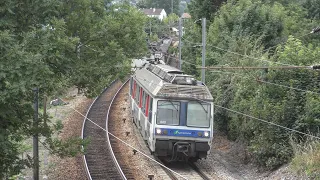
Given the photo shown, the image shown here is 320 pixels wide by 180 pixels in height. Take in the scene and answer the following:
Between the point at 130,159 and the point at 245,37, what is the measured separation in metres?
10.0

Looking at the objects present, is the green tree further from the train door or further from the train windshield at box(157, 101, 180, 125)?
the train windshield at box(157, 101, 180, 125)

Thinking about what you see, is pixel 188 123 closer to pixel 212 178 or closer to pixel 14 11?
pixel 212 178

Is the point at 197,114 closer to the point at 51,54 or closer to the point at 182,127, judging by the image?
the point at 182,127

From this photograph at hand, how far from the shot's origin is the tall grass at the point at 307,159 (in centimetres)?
1323

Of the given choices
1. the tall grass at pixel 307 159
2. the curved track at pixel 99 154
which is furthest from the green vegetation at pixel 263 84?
the curved track at pixel 99 154

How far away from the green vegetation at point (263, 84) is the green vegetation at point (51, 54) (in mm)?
4871

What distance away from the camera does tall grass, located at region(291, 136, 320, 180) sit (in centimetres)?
1323

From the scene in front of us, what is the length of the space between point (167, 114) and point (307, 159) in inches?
206

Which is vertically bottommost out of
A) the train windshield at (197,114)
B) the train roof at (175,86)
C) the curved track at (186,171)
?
the curved track at (186,171)

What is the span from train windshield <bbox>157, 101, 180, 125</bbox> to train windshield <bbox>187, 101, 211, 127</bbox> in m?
0.43

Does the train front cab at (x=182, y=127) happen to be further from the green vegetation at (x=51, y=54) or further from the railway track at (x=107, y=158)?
the green vegetation at (x=51, y=54)

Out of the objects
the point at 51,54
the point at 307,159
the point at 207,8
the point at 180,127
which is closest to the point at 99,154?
the point at 180,127

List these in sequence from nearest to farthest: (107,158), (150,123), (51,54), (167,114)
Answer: (51,54)
(167,114)
(150,123)
(107,158)

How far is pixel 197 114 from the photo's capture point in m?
16.7
